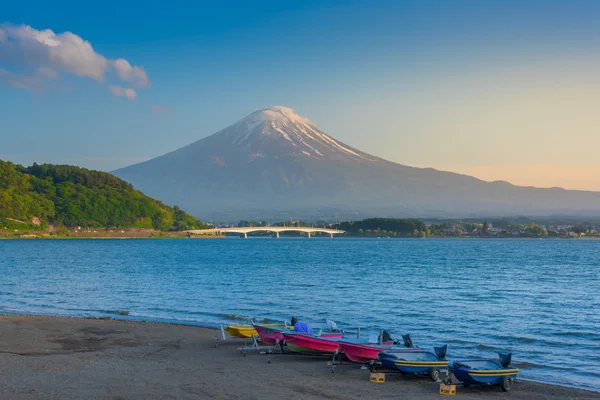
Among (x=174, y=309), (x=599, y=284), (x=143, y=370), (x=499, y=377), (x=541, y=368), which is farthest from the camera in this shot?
(x=599, y=284)

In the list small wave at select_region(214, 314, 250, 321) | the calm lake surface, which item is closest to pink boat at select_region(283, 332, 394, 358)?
the calm lake surface

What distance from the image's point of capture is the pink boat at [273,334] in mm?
20080

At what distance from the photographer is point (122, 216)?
173875 mm

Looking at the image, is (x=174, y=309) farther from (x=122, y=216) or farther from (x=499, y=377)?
(x=122, y=216)

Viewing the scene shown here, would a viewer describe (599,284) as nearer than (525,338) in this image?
No

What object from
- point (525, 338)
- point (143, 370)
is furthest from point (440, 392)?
point (525, 338)

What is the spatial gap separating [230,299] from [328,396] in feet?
70.0

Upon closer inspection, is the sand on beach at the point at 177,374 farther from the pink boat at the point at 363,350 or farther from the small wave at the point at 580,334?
the small wave at the point at 580,334

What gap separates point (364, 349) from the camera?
59.7 ft

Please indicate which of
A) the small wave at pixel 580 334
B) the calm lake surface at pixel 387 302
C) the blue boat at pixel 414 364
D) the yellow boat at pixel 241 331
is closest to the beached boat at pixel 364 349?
the blue boat at pixel 414 364

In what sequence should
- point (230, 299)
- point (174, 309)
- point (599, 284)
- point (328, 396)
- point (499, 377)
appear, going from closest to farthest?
point (328, 396)
point (499, 377)
point (174, 309)
point (230, 299)
point (599, 284)

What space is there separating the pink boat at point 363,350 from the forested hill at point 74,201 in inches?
5778

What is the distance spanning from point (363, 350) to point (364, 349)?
0.17 feet

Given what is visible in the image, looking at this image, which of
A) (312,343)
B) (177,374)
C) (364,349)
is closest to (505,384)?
(364,349)
